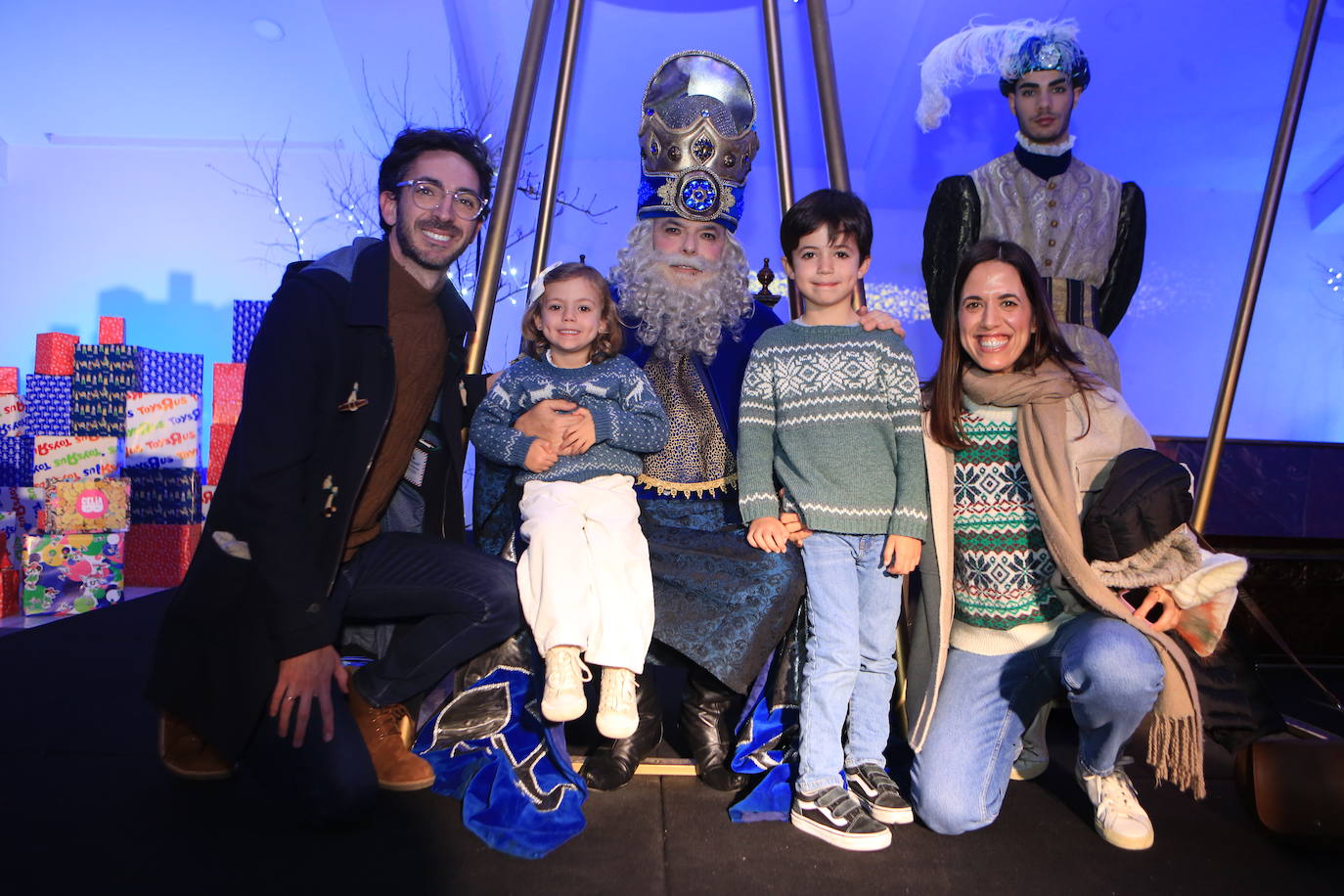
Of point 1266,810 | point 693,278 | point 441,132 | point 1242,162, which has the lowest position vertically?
point 1266,810

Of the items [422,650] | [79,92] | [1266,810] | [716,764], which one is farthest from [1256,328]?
[79,92]

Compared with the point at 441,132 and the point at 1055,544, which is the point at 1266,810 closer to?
the point at 1055,544

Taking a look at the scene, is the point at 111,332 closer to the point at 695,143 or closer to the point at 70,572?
the point at 70,572

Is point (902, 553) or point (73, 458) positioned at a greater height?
point (902, 553)

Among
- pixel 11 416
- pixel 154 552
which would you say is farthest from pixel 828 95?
pixel 11 416

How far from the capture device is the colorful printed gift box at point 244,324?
5.79 meters

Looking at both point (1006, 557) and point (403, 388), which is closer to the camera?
point (1006, 557)

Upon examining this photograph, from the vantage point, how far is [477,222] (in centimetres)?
239

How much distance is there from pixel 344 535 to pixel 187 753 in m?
0.72

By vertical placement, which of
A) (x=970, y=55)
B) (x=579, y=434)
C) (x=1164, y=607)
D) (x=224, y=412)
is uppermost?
(x=970, y=55)

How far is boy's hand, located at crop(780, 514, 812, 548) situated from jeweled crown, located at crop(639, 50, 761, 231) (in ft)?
3.58

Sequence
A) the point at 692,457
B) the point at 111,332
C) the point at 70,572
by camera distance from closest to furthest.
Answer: the point at 692,457 < the point at 70,572 < the point at 111,332

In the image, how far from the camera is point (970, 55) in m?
3.19

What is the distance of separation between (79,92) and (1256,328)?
798 cm
